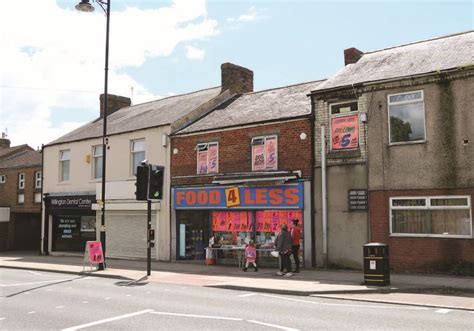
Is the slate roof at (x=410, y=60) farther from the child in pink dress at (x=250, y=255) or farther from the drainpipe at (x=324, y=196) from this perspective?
the child in pink dress at (x=250, y=255)

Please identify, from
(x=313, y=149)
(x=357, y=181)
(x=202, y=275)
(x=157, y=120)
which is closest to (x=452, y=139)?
(x=357, y=181)

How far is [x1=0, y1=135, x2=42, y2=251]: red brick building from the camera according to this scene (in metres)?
31.8

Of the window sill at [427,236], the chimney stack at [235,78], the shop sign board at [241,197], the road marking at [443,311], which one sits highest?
the chimney stack at [235,78]

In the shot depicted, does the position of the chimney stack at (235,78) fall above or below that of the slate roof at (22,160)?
above

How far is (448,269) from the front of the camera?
48.1 feet

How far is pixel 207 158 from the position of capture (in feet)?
69.1

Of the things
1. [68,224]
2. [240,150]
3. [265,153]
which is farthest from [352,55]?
[68,224]

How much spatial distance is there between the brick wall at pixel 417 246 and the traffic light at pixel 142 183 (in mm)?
7548

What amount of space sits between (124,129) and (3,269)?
8525 millimetres

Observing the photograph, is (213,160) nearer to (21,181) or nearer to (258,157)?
(258,157)

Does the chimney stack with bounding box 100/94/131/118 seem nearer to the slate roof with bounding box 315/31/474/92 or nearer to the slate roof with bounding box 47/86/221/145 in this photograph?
the slate roof with bounding box 47/86/221/145

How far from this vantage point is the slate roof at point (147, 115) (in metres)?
24.1

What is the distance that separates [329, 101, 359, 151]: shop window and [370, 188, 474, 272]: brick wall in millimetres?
1984

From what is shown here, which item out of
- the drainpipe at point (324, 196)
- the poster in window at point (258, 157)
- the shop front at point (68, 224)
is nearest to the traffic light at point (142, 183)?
the poster in window at point (258, 157)
